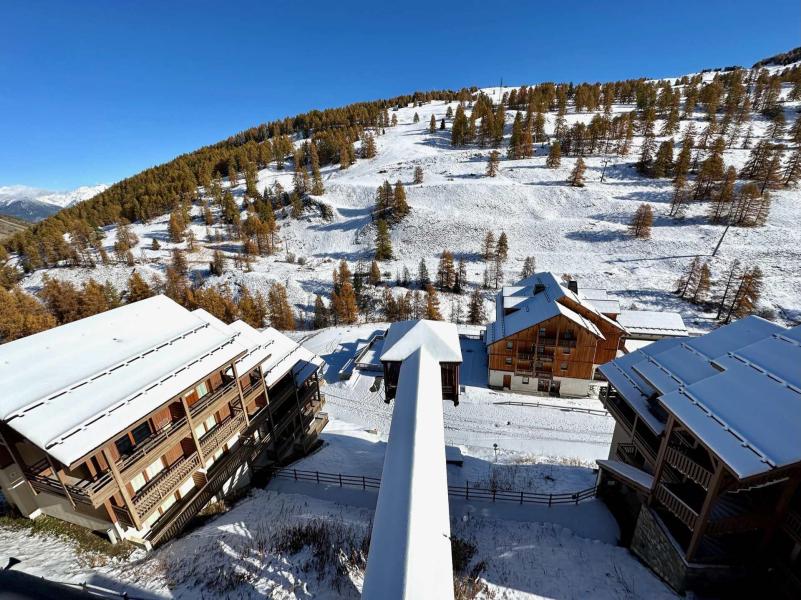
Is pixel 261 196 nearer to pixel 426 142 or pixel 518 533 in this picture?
pixel 426 142

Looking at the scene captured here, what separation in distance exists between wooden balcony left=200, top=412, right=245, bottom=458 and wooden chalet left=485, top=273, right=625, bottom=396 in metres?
22.8

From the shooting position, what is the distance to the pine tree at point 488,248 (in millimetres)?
73812

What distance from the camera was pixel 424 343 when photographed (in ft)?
44.5

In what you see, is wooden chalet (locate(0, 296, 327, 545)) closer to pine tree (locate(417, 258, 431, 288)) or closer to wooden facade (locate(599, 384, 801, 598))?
wooden facade (locate(599, 384, 801, 598))

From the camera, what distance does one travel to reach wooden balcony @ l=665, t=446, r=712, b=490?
11.7 m

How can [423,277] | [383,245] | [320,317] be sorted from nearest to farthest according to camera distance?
[320,317]
[423,277]
[383,245]

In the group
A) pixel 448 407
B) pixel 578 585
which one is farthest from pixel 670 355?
pixel 448 407

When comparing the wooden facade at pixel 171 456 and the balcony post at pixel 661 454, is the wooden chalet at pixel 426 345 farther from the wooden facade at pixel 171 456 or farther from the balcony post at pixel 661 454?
the wooden facade at pixel 171 456

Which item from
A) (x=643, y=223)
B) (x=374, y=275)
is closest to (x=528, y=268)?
(x=643, y=223)

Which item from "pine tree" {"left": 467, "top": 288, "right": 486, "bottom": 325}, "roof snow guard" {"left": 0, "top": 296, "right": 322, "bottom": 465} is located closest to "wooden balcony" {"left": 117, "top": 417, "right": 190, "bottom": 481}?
"roof snow guard" {"left": 0, "top": 296, "right": 322, "bottom": 465}

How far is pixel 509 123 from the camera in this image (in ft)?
448

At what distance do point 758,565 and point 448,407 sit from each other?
20.6 meters

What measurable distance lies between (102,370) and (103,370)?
4 cm

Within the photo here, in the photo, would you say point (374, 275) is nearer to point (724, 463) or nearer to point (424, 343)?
point (424, 343)
